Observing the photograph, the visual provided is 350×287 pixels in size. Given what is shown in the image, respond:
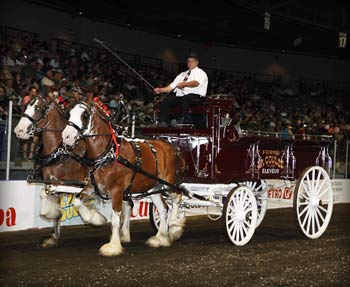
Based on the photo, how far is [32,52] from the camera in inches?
658

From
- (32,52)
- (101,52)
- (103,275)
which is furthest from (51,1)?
(103,275)

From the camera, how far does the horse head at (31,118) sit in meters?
8.11

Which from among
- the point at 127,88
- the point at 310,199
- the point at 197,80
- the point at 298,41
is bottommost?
the point at 310,199

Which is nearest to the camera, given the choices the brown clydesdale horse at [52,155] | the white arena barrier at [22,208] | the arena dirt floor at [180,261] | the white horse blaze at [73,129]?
the arena dirt floor at [180,261]

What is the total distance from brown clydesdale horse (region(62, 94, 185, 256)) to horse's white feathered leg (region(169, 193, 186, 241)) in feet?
0.35

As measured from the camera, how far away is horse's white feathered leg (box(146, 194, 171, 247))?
28.8 ft

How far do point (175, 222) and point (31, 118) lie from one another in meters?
2.55

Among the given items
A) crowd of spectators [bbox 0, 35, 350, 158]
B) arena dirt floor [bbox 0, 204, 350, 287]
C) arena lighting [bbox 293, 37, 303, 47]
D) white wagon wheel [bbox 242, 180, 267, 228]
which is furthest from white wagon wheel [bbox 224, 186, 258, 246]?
arena lighting [bbox 293, 37, 303, 47]

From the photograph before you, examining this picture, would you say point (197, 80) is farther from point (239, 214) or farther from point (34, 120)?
point (34, 120)

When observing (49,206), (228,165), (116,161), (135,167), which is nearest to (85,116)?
(116,161)

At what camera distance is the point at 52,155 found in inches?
330

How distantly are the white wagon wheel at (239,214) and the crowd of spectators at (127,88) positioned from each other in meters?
1.46

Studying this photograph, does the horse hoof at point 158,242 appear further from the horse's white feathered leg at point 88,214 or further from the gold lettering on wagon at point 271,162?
the gold lettering on wagon at point 271,162

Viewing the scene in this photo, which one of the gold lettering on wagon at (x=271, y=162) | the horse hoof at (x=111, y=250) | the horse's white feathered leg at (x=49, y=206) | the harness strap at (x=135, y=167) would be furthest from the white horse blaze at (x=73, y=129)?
the gold lettering on wagon at (x=271, y=162)
